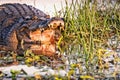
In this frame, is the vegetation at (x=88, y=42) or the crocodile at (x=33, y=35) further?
the crocodile at (x=33, y=35)

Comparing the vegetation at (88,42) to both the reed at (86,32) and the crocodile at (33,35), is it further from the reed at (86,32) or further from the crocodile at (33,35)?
the crocodile at (33,35)

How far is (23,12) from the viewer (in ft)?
19.7

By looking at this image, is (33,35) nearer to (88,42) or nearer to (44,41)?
(44,41)

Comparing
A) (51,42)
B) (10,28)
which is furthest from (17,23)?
(51,42)

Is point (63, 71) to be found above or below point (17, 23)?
below

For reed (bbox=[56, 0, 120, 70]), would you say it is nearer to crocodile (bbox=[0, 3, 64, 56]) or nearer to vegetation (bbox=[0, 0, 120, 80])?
vegetation (bbox=[0, 0, 120, 80])

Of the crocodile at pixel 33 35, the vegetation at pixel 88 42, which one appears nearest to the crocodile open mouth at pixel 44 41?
the crocodile at pixel 33 35

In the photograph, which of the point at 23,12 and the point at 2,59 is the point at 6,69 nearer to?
Answer: the point at 2,59

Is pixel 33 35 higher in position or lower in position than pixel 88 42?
higher

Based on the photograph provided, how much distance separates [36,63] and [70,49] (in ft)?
2.11

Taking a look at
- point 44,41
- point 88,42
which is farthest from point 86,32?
point 88,42

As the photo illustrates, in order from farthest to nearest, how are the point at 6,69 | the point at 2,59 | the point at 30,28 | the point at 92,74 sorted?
the point at 30,28 → the point at 2,59 → the point at 6,69 → the point at 92,74

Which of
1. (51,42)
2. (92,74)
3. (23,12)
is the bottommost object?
(92,74)

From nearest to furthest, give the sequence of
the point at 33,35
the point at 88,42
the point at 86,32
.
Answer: the point at 88,42 < the point at 33,35 < the point at 86,32
